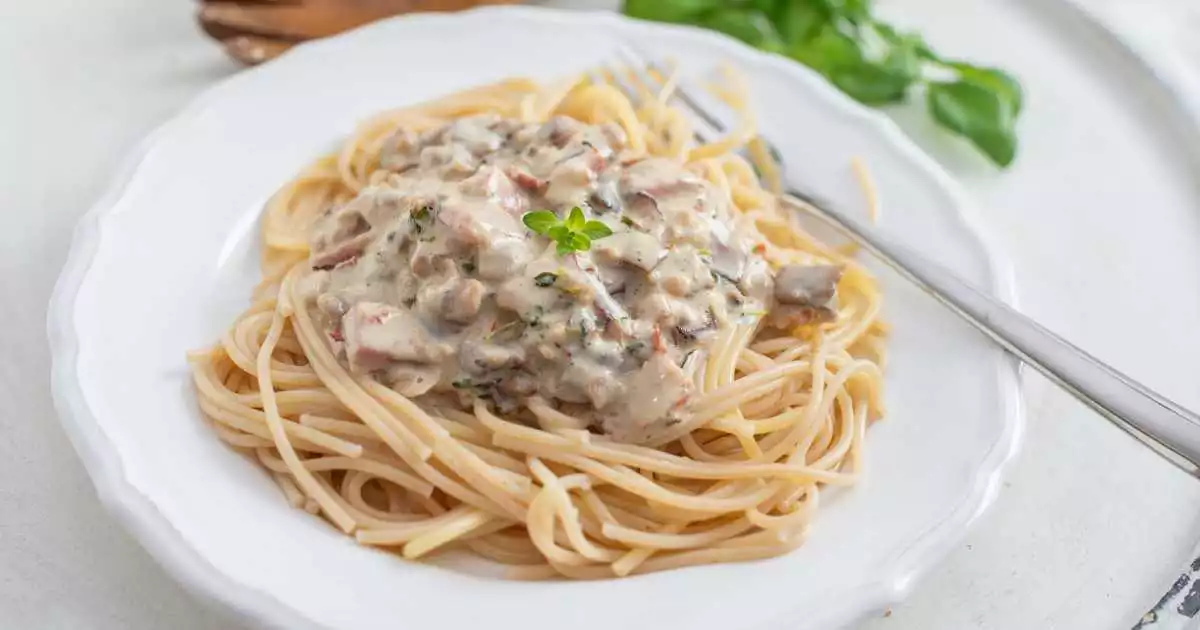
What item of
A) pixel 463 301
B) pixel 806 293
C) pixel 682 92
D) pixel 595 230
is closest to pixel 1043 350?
pixel 806 293

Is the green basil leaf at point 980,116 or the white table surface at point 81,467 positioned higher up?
the green basil leaf at point 980,116

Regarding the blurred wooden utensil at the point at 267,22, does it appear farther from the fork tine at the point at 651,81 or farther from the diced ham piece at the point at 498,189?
the diced ham piece at the point at 498,189

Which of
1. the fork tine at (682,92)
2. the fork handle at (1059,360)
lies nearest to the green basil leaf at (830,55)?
Result: the fork tine at (682,92)

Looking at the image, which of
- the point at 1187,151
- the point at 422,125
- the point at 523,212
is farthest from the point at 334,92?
the point at 1187,151

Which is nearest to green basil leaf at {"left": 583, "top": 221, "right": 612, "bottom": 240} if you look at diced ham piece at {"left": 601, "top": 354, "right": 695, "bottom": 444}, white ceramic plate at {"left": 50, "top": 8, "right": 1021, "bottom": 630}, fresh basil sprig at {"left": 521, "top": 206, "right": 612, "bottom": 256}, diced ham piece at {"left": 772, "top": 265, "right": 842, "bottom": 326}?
fresh basil sprig at {"left": 521, "top": 206, "right": 612, "bottom": 256}

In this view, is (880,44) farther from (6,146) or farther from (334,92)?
(6,146)
